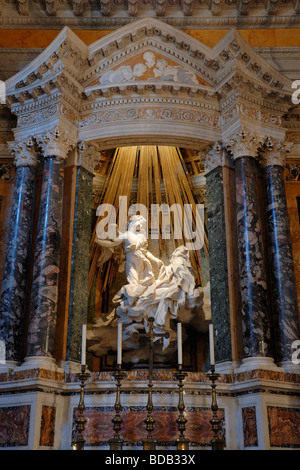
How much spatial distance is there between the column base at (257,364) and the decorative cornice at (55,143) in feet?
13.6

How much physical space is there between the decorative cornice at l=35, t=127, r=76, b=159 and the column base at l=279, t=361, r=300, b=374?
4.54 metres

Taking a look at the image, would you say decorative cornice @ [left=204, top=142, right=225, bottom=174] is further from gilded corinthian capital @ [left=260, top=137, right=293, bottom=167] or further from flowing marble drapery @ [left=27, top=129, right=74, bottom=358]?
flowing marble drapery @ [left=27, top=129, right=74, bottom=358]

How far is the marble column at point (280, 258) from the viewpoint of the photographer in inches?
320

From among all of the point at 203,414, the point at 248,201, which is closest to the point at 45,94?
the point at 248,201

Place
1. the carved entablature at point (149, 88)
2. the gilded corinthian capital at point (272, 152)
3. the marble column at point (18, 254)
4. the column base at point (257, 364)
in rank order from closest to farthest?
the column base at point (257, 364)
the marble column at point (18, 254)
the carved entablature at point (149, 88)
the gilded corinthian capital at point (272, 152)

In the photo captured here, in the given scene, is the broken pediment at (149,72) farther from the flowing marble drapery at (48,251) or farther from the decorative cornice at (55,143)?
the flowing marble drapery at (48,251)

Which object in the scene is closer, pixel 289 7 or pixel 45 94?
pixel 45 94

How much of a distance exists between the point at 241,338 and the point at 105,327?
232 cm

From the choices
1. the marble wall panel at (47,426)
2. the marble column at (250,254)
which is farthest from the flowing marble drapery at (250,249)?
the marble wall panel at (47,426)

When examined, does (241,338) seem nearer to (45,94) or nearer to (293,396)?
(293,396)

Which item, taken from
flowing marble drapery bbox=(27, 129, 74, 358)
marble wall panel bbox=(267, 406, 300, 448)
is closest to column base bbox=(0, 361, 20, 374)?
flowing marble drapery bbox=(27, 129, 74, 358)

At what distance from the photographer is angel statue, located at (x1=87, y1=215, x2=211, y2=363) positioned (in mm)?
8859

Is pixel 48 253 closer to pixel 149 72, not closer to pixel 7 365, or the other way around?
pixel 7 365

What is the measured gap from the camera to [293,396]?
755 cm
